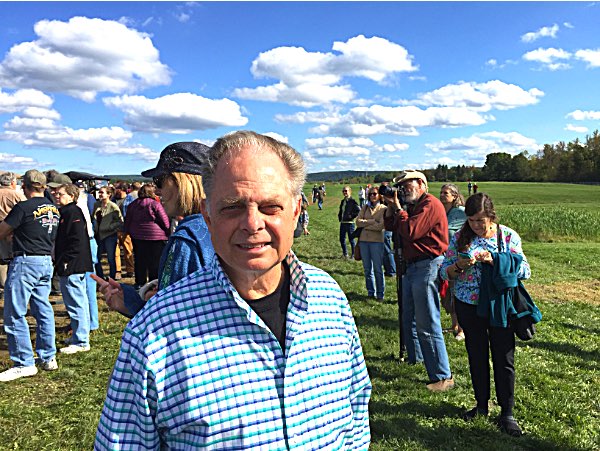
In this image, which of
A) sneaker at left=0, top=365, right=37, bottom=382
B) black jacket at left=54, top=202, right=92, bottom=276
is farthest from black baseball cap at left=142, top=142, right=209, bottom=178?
sneaker at left=0, top=365, right=37, bottom=382

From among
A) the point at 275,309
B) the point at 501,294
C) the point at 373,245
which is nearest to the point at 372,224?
the point at 373,245

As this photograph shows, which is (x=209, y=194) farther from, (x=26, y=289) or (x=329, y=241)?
(x=329, y=241)

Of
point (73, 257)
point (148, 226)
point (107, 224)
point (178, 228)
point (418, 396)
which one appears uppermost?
point (178, 228)

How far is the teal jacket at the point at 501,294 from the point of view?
13.1 feet

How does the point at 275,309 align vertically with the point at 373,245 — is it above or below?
above

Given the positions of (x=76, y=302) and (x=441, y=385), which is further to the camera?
(x=76, y=302)

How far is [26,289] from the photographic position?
5352 mm

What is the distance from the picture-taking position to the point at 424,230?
506 cm

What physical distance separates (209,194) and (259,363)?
1.82ft

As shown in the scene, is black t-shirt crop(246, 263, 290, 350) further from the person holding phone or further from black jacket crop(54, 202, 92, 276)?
the person holding phone

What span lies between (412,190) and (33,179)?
14.7 feet

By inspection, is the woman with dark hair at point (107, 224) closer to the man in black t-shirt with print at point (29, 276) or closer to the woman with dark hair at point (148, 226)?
the woman with dark hair at point (148, 226)

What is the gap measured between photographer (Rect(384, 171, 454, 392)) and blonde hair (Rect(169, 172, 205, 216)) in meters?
3.19

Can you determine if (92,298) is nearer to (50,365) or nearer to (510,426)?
A: (50,365)
